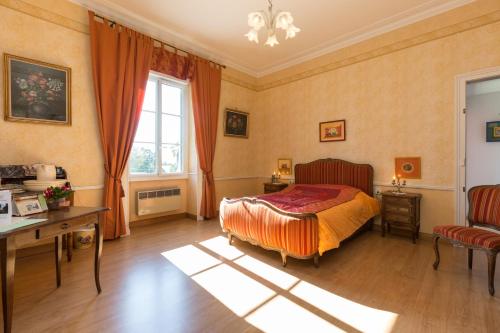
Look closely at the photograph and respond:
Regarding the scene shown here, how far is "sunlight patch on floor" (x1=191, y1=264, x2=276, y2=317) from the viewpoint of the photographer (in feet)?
6.56

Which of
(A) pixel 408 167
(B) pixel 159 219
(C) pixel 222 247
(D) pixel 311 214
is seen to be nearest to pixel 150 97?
(B) pixel 159 219

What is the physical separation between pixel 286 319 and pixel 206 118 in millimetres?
3946

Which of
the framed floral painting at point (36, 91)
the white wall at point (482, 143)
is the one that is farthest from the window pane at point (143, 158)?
the white wall at point (482, 143)

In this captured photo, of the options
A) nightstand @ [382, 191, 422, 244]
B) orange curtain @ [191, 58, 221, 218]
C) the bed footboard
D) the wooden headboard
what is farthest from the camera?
orange curtain @ [191, 58, 221, 218]

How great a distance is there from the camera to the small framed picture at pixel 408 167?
372 cm

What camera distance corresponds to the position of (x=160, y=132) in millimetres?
4605

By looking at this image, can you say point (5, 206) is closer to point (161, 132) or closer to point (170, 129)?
point (161, 132)

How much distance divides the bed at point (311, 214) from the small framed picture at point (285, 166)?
0.86 metres

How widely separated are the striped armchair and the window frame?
425 centimetres

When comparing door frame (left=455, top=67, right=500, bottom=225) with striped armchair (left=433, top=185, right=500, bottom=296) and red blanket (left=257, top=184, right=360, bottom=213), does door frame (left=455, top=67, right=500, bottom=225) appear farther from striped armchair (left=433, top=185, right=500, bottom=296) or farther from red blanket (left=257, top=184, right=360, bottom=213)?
red blanket (left=257, top=184, right=360, bottom=213)

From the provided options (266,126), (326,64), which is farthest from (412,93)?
(266,126)

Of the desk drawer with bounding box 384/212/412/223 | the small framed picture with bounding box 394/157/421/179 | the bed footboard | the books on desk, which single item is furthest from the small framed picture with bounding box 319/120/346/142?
the books on desk

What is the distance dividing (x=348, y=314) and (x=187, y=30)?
4.67m

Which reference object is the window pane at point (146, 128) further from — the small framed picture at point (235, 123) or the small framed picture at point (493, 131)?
the small framed picture at point (493, 131)
